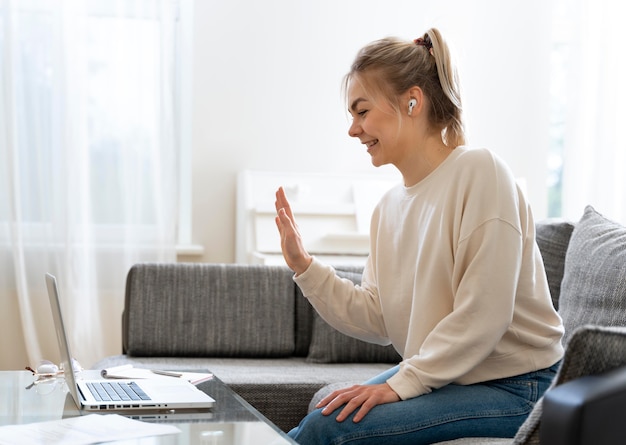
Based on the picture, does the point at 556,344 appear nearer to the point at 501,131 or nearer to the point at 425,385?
the point at 425,385

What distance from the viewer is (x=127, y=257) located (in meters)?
3.71

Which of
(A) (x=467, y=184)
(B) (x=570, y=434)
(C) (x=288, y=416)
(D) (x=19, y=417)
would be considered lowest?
(C) (x=288, y=416)

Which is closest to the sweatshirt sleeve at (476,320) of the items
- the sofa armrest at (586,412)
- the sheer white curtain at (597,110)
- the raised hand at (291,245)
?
the raised hand at (291,245)

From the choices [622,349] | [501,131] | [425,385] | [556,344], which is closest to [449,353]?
[425,385]

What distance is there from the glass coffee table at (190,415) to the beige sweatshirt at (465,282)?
11.8 inches

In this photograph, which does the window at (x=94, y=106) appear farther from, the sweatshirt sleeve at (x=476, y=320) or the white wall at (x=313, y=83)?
the sweatshirt sleeve at (x=476, y=320)

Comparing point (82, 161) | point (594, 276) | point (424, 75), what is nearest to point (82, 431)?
point (424, 75)

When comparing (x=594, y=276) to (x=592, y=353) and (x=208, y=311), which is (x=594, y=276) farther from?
(x=208, y=311)

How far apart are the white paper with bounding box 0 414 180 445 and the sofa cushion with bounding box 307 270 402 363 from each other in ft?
4.41

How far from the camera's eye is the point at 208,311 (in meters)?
2.64

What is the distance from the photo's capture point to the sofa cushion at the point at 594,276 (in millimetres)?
1853

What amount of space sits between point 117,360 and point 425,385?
4.03ft

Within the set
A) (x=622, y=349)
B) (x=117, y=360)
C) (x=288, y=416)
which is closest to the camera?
(x=622, y=349)

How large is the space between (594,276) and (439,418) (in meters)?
0.68
